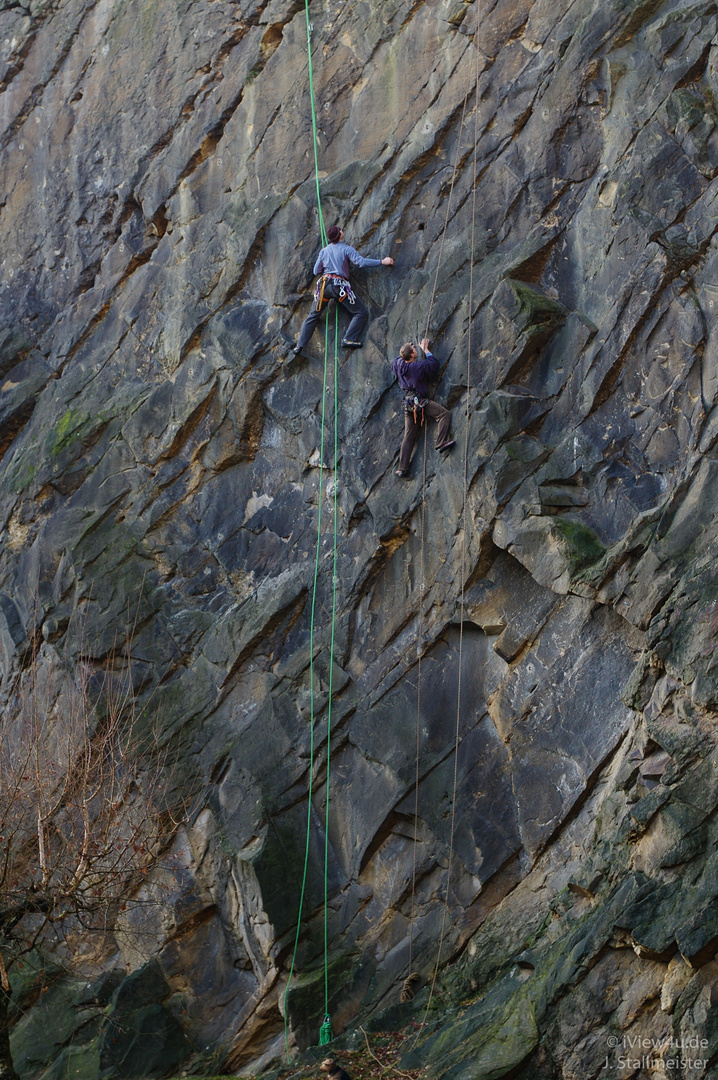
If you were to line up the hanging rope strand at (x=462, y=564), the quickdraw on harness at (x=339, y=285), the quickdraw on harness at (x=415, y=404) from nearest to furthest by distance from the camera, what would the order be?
the hanging rope strand at (x=462, y=564) < the quickdraw on harness at (x=415, y=404) < the quickdraw on harness at (x=339, y=285)

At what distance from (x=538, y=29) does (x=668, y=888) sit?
10451 millimetres

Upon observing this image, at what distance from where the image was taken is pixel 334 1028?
40.9ft

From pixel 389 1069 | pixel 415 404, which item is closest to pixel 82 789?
pixel 389 1069

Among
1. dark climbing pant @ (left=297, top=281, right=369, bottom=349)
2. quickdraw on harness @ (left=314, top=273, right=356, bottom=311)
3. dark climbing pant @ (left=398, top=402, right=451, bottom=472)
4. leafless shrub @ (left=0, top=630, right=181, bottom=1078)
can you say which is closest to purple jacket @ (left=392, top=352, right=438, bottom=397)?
dark climbing pant @ (left=398, top=402, right=451, bottom=472)

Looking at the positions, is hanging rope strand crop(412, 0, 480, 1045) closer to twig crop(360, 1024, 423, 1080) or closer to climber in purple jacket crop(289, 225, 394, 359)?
twig crop(360, 1024, 423, 1080)

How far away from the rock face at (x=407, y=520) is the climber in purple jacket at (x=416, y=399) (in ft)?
0.76

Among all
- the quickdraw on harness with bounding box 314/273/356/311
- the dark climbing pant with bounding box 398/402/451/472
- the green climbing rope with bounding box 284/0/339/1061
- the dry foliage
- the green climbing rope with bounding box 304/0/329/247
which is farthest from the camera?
the green climbing rope with bounding box 304/0/329/247

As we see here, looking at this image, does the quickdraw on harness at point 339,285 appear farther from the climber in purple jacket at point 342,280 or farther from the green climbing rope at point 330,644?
the green climbing rope at point 330,644

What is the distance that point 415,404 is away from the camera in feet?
42.7

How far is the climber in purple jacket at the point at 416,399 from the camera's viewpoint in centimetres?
1287

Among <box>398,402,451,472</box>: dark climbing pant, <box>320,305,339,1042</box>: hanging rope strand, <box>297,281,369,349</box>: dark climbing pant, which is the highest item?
<box>297,281,369,349</box>: dark climbing pant

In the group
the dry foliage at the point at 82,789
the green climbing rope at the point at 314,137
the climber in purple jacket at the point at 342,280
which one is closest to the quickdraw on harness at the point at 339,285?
the climber in purple jacket at the point at 342,280

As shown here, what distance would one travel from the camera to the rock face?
10789 millimetres

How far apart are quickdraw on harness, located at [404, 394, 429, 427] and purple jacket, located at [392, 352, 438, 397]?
55mm
